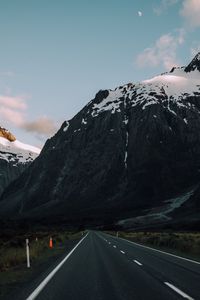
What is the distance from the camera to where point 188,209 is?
584ft

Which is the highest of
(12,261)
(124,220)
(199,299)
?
(124,220)

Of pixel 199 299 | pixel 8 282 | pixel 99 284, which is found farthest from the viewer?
pixel 8 282

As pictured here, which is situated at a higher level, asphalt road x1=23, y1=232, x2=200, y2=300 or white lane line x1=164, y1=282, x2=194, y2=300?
asphalt road x1=23, y1=232, x2=200, y2=300

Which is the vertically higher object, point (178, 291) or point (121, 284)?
point (121, 284)

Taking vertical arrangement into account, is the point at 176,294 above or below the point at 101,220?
below

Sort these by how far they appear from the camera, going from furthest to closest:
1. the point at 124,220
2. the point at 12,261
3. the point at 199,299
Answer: the point at 124,220 < the point at 12,261 < the point at 199,299

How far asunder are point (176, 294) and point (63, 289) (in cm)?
315

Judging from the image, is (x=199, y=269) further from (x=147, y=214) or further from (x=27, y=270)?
(x=147, y=214)

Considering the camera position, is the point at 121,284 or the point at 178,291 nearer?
the point at 178,291

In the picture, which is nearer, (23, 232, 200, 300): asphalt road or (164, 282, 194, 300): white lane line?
(164, 282, 194, 300): white lane line

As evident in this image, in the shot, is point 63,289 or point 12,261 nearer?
point 63,289

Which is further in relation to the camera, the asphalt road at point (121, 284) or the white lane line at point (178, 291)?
the asphalt road at point (121, 284)

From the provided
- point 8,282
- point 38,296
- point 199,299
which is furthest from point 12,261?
point 199,299

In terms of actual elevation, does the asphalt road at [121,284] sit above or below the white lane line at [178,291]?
above
